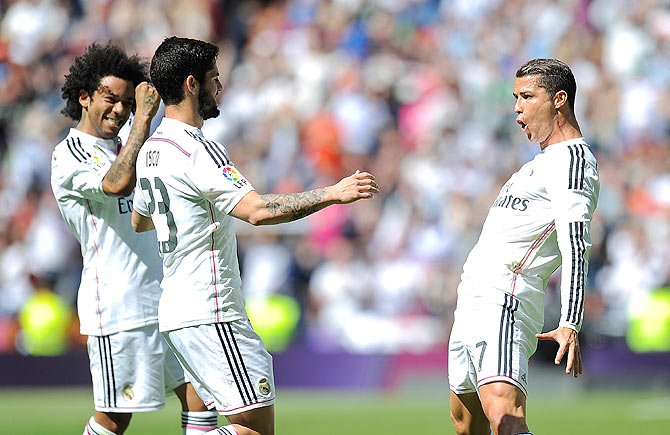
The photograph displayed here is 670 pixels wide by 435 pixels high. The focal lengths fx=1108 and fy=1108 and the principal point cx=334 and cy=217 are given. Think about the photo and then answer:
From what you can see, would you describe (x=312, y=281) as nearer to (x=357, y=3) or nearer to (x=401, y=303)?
(x=401, y=303)

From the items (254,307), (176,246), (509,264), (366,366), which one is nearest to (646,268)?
(366,366)

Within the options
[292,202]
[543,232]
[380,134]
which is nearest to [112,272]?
[292,202]

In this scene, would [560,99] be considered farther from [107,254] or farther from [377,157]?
[377,157]

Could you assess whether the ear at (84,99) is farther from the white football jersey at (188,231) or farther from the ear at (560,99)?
the ear at (560,99)

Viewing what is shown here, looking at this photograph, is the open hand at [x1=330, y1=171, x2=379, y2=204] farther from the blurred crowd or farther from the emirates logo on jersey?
the blurred crowd

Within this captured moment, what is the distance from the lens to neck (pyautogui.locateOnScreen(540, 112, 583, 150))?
5836 millimetres

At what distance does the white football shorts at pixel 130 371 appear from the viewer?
259 inches

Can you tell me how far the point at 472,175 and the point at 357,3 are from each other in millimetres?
4369

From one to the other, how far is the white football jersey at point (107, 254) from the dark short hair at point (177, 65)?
1086 mm

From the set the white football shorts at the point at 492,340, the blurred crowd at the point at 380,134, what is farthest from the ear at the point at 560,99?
the blurred crowd at the point at 380,134

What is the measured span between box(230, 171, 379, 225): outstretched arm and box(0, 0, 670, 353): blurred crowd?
322 inches

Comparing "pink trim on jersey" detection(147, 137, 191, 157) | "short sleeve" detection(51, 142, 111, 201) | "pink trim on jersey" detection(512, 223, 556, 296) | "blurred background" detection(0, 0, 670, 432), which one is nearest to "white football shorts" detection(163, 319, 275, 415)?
"pink trim on jersey" detection(147, 137, 191, 157)

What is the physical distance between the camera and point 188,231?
5.61 metres

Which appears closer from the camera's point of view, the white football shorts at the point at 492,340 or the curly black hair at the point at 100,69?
the white football shorts at the point at 492,340
